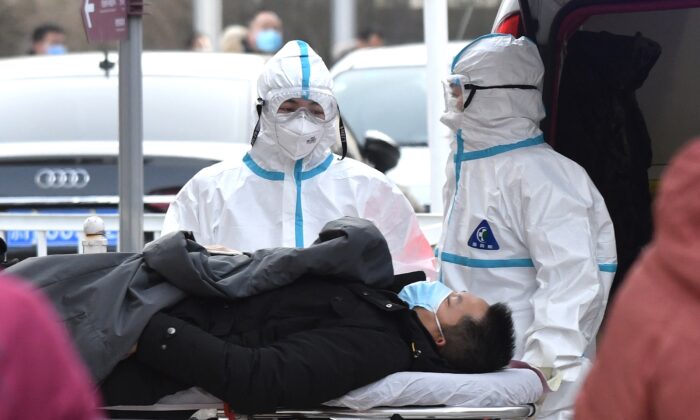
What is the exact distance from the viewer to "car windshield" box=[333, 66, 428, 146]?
976 cm

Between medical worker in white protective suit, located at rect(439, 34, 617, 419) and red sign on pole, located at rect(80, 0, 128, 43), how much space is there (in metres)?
1.10

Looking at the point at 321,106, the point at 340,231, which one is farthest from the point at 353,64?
the point at 340,231

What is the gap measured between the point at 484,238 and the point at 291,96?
81cm

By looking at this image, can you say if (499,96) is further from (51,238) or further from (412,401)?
(51,238)

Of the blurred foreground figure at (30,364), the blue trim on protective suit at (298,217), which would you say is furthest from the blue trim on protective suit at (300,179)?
the blurred foreground figure at (30,364)

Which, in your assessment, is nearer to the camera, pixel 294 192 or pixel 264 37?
pixel 294 192

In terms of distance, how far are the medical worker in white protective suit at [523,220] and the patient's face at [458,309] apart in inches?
9.4

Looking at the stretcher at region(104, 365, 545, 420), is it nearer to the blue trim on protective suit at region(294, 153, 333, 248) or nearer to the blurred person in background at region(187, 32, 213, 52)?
the blue trim on protective suit at region(294, 153, 333, 248)

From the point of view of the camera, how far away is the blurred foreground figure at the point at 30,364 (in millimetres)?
1878

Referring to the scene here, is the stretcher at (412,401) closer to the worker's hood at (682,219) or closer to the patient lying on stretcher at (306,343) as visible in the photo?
the patient lying on stretcher at (306,343)

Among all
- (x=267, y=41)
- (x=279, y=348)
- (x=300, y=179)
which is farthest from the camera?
(x=267, y=41)

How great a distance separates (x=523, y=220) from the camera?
463 centimetres

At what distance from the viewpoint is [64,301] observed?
403 centimetres

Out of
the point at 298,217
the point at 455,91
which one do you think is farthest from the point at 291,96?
the point at 455,91
